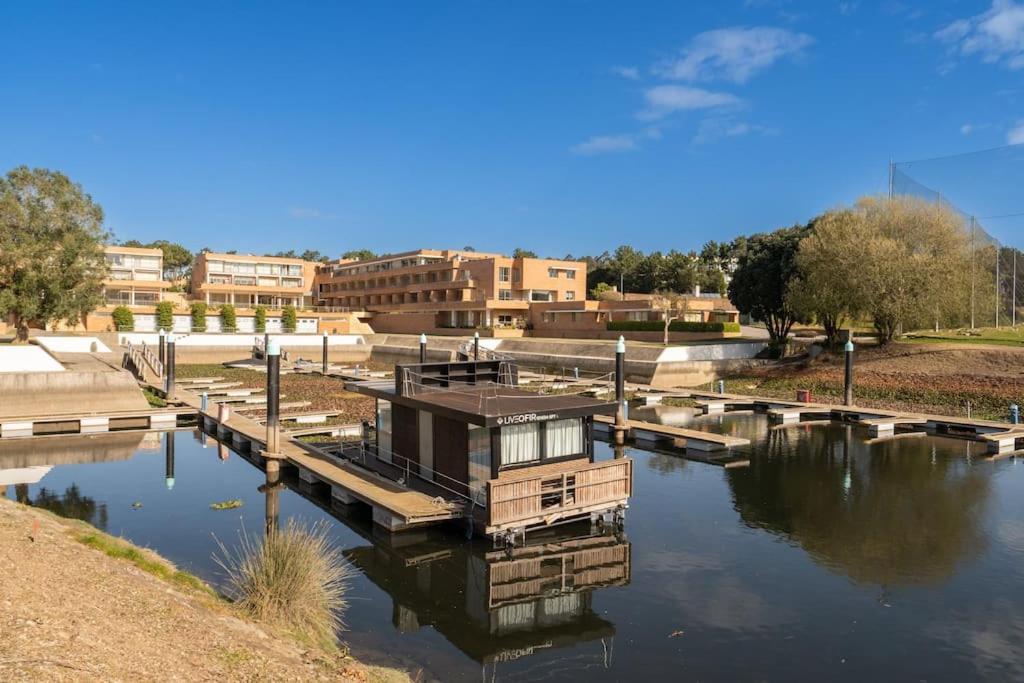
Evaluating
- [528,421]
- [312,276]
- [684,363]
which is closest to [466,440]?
[528,421]

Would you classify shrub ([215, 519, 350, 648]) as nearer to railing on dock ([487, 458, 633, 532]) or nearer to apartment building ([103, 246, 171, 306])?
railing on dock ([487, 458, 633, 532])

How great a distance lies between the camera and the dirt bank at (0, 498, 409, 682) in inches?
287

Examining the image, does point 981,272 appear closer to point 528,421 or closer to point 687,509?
point 687,509

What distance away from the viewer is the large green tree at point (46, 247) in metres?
44.2

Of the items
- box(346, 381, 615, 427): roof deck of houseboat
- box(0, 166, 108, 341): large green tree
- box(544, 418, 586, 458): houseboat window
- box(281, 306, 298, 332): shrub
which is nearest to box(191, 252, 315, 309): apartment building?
box(281, 306, 298, 332): shrub

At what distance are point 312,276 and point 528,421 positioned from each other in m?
112

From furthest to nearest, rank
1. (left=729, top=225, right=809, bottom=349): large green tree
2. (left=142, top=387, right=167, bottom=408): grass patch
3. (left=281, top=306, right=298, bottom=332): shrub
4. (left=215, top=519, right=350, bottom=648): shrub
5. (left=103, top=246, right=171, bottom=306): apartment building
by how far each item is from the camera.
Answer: (left=103, top=246, right=171, bottom=306): apartment building
(left=281, top=306, right=298, bottom=332): shrub
(left=729, top=225, right=809, bottom=349): large green tree
(left=142, top=387, right=167, bottom=408): grass patch
(left=215, top=519, right=350, bottom=648): shrub

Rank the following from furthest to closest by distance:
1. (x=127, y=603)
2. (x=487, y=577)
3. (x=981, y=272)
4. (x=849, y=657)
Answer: (x=981, y=272), (x=487, y=577), (x=849, y=657), (x=127, y=603)

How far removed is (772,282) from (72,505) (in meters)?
49.0

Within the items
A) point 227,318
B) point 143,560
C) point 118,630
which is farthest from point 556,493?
point 227,318

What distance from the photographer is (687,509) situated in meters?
20.4

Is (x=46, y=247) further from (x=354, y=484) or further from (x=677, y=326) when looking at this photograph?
(x=677, y=326)

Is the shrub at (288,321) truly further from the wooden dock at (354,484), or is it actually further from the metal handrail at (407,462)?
the metal handrail at (407,462)

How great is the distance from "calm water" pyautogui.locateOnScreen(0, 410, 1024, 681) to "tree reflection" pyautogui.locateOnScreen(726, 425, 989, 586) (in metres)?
0.08
